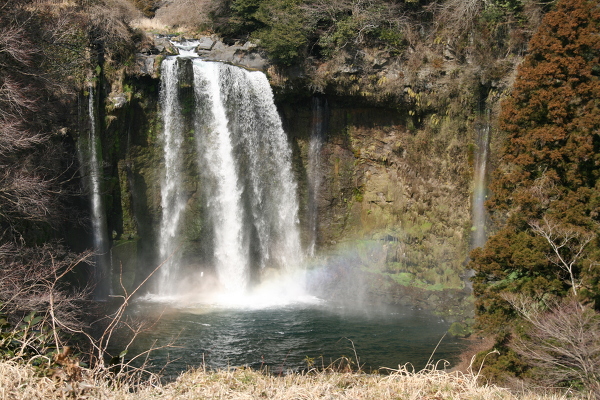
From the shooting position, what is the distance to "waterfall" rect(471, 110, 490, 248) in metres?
19.5

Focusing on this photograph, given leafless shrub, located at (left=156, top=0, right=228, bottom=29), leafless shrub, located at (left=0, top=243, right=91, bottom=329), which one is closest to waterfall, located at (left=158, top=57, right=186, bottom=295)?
leafless shrub, located at (left=156, top=0, right=228, bottom=29)

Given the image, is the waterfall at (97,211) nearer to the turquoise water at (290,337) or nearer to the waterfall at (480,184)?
the turquoise water at (290,337)

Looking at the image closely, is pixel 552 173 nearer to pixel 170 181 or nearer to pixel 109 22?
pixel 170 181

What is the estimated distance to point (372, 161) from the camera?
23.0m

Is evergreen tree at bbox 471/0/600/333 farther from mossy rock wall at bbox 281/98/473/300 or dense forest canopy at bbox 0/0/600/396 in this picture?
mossy rock wall at bbox 281/98/473/300

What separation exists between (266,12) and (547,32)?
12664mm

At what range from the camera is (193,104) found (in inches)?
829

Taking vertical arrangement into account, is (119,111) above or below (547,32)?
below

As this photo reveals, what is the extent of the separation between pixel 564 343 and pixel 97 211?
15.7m

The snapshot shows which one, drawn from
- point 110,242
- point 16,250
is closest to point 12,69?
point 16,250

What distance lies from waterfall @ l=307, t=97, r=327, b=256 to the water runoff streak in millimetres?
743

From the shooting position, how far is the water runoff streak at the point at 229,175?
20938 mm

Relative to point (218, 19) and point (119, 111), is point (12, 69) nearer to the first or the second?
point (119, 111)

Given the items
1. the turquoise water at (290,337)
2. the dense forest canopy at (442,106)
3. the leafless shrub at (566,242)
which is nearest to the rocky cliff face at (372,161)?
the dense forest canopy at (442,106)
